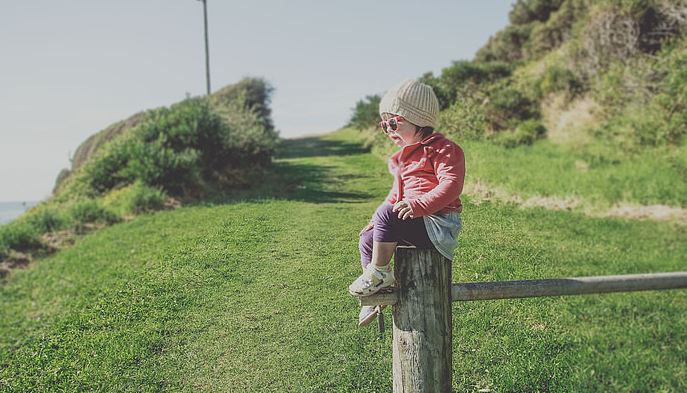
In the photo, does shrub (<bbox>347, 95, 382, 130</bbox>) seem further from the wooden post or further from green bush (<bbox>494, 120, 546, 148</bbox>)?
the wooden post

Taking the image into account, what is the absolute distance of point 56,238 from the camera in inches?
377

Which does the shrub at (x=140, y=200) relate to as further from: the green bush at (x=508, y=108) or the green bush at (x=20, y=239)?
the green bush at (x=508, y=108)

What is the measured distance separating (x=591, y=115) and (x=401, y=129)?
9.55 meters

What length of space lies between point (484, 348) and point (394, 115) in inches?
78.2

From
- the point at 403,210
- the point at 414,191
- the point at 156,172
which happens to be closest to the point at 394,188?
the point at 414,191

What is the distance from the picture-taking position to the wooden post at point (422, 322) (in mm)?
2562

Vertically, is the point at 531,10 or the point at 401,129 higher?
the point at 531,10

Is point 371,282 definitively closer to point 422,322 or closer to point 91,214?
point 422,322

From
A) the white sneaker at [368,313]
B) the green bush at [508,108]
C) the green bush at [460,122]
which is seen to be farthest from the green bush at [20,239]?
the green bush at [508,108]

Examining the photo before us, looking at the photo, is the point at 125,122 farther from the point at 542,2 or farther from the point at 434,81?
the point at 542,2

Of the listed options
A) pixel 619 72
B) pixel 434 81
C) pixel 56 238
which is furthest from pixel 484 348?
pixel 619 72

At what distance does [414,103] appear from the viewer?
2.65 m

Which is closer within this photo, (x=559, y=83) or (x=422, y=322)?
(x=422, y=322)

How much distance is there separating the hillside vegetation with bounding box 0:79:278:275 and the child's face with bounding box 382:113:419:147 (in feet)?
25.0
